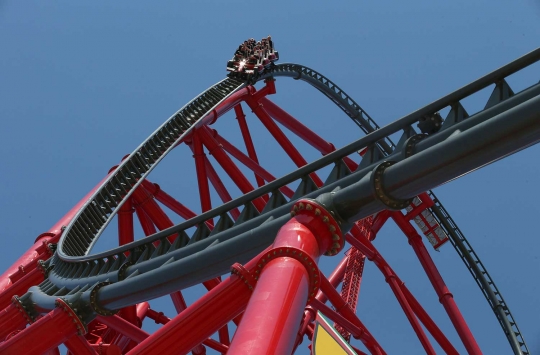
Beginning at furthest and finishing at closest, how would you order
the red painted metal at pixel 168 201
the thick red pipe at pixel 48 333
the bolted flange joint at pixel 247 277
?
the red painted metal at pixel 168 201, the thick red pipe at pixel 48 333, the bolted flange joint at pixel 247 277

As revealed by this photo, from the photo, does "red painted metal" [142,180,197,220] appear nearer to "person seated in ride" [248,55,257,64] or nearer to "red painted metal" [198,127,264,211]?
"red painted metal" [198,127,264,211]

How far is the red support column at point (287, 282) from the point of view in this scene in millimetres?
4023

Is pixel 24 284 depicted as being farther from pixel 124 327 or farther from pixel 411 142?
pixel 411 142

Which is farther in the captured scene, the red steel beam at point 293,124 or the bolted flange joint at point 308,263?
the red steel beam at point 293,124

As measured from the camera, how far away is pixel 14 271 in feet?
35.4

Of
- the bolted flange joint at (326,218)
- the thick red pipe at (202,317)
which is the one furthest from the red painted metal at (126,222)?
the bolted flange joint at (326,218)

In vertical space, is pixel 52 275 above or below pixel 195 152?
below

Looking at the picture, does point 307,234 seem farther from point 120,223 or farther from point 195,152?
point 195,152

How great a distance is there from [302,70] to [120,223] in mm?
7747

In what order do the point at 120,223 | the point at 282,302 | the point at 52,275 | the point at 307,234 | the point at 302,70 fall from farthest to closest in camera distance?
the point at 302,70, the point at 120,223, the point at 52,275, the point at 307,234, the point at 282,302

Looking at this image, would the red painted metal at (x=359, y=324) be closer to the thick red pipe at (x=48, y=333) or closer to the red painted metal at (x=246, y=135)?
the red painted metal at (x=246, y=135)

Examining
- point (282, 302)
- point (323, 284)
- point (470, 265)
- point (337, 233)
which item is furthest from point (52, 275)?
point (470, 265)

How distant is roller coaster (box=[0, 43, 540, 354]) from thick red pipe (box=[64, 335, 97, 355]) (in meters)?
0.01

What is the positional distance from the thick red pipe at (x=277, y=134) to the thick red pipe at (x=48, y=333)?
696 centimetres
